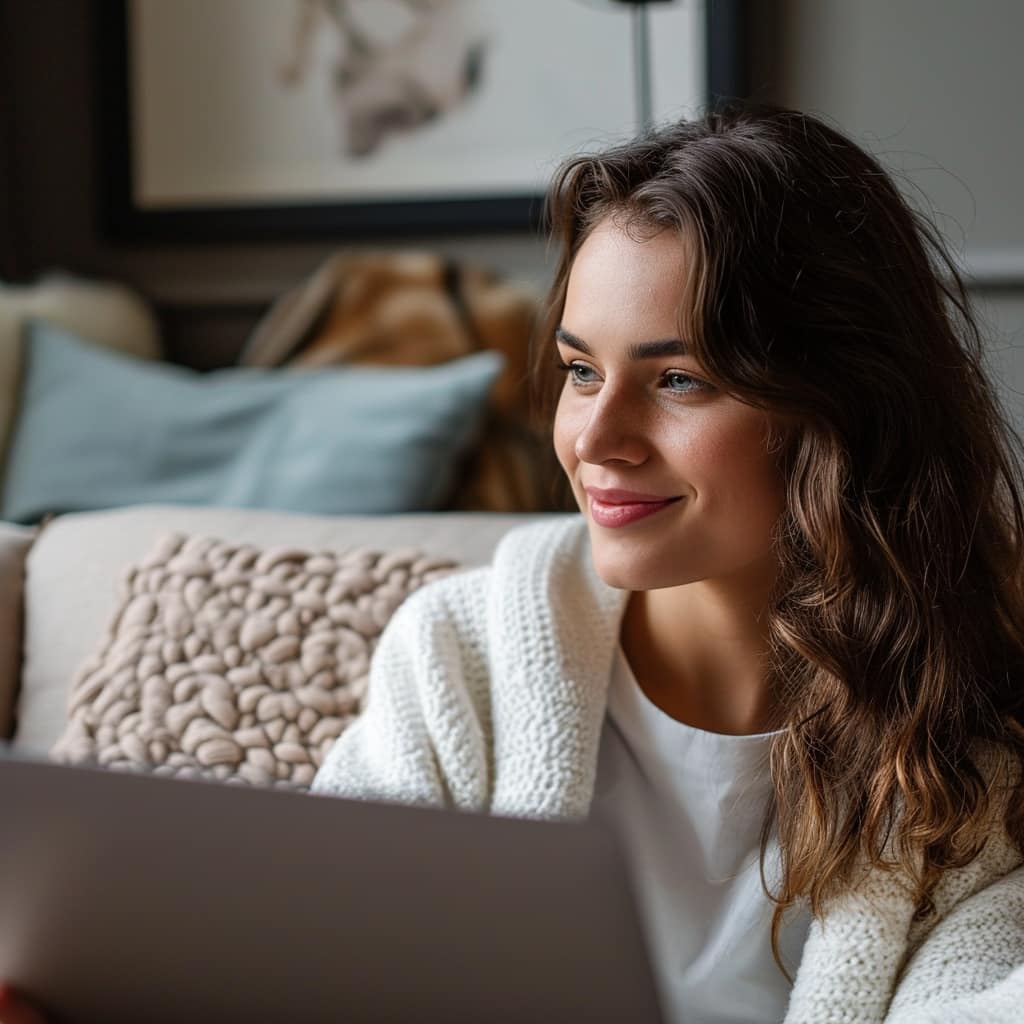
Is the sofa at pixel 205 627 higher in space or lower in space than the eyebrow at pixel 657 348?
lower

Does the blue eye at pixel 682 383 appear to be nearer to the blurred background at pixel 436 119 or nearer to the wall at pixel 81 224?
the blurred background at pixel 436 119

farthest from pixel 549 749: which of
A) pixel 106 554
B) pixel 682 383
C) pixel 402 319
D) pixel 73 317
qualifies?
pixel 73 317

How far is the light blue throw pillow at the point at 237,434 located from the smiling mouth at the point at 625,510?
3.07ft

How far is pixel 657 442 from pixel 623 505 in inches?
2.2

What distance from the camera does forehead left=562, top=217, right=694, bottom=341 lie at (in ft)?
3.05

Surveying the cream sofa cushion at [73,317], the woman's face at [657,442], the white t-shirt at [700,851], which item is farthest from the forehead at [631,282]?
the cream sofa cushion at [73,317]

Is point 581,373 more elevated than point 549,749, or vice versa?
point 581,373

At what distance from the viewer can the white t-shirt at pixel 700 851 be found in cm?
104

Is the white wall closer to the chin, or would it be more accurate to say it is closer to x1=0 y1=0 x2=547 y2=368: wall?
Result: x1=0 y1=0 x2=547 y2=368: wall

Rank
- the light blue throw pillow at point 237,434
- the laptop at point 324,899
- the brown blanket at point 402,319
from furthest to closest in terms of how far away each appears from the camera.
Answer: the brown blanket at point 402,319 < the light blue throw pillow at point 237,434 < the laptop at point 324,899

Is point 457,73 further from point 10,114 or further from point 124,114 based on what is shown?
point 10,114

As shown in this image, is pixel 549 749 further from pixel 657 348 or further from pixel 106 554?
pixel 106 554

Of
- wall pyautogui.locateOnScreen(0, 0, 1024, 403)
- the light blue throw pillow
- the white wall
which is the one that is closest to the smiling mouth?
the light blue throw pillow

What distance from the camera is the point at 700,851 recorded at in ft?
3.55
